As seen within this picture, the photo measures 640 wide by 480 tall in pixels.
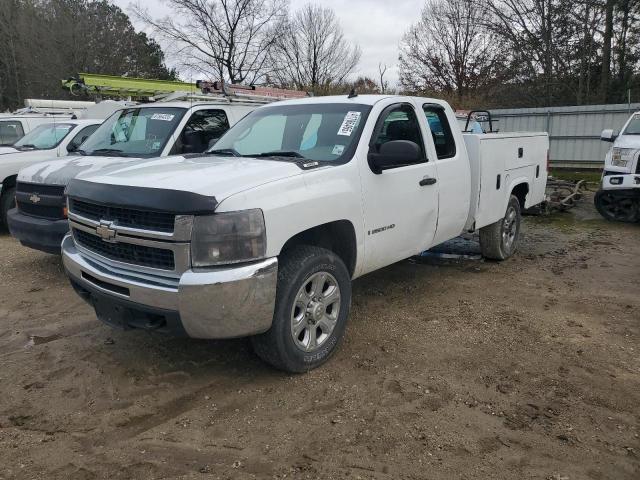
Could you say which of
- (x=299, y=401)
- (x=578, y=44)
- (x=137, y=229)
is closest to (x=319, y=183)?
(x=137, y=229)

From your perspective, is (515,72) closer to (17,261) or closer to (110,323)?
(17,261)

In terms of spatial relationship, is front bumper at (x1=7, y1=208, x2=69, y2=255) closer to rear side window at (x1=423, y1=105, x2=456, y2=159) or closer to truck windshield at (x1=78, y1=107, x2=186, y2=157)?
truck windshield at (x1=78, y1=107, x2=186, y2=157)

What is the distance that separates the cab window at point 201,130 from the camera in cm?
652

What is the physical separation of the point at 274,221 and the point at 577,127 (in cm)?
1665

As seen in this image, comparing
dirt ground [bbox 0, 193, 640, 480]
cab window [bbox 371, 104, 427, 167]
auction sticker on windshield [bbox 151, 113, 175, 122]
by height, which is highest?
auction sticker on windshield [bbox 151, 113, 175, 122]

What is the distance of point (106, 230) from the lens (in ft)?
11.3

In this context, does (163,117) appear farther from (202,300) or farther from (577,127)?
(577,127)

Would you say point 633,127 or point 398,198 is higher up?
point 633,127

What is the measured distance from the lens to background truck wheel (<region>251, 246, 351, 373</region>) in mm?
3406

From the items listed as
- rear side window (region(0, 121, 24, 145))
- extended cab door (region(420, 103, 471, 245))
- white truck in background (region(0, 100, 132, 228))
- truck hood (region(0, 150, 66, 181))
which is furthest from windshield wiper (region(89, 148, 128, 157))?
rear side window (region(0, 121, 24, 145))

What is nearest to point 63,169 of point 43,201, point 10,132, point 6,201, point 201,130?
point 43,201

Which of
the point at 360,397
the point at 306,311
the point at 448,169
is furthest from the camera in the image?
the point at 448,169

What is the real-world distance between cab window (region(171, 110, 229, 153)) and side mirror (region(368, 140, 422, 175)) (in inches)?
108

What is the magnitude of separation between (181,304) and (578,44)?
26.0 metres
